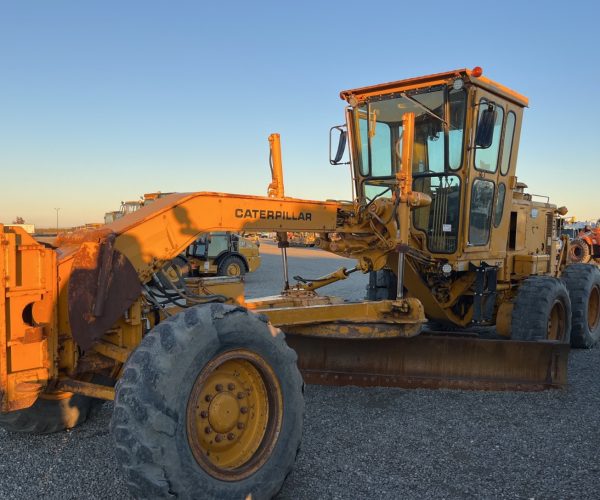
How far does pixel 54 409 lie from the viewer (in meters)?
4.41

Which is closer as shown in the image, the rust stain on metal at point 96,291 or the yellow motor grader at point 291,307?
the yellow motor grader at point 291,307

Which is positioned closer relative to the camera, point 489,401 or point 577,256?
point 489,401

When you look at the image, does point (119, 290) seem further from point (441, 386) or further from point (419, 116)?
point (419, 116)

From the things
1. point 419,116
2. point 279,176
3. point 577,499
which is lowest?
point 577,499

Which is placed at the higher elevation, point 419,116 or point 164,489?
point 419,116

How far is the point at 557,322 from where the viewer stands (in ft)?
23.3

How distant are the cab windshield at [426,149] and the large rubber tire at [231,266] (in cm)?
1144

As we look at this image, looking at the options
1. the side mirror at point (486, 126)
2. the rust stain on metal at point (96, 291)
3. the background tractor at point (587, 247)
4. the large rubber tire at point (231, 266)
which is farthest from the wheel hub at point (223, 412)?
the background tractor at point (587, 247)

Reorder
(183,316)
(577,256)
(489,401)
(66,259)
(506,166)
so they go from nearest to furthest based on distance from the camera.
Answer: (183,316), (66,259), (489,401), (506,166), (577,256)

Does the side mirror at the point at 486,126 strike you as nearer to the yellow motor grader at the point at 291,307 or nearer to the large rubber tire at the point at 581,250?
the yellow motor grader at the point at 291,307

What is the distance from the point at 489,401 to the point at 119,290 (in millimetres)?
3686

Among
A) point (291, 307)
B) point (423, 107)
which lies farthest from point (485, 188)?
point (291, 307)

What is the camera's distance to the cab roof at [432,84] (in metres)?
5.99

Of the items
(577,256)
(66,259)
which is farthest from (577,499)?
(577,256)
